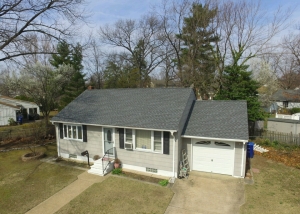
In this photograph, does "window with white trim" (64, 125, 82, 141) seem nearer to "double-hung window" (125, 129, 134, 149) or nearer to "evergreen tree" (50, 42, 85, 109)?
"double-hung window" (125, 129, 134, 149)

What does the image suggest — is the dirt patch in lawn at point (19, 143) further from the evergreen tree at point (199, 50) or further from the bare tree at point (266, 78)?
the bare tree at point (266, 78)

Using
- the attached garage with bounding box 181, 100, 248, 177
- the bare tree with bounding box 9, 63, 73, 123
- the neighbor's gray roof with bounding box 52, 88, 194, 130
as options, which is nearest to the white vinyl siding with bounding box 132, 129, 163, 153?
the neighbor's gray roof with bounding box 52, 88, 194, 130

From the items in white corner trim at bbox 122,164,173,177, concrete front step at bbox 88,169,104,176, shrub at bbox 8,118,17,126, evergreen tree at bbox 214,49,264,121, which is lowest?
concrete front step at bbox 88,169,104,176

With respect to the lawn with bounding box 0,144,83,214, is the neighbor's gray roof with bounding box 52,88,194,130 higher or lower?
higher

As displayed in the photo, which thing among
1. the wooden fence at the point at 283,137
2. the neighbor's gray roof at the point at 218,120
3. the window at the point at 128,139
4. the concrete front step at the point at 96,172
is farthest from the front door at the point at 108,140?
the wooden fence at the point at 283,137

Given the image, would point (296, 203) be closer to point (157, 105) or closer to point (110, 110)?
point (157, 105)

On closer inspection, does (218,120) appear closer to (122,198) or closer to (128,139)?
(128,139)

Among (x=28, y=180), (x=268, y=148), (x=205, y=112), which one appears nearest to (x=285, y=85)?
(x=268, y=148)
